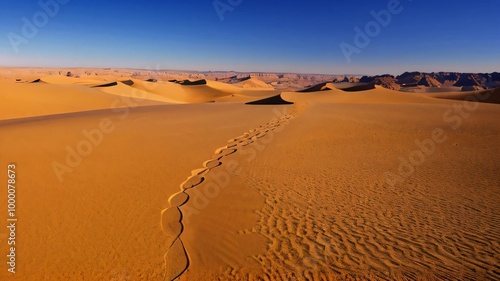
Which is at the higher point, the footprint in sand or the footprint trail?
the footprint trail

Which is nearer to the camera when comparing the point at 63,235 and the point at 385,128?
the point at 63,235

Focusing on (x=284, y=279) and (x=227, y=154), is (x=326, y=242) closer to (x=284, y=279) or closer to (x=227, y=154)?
(x=284, y=279)

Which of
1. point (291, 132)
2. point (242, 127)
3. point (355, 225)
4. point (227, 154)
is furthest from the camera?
point (242, 127)

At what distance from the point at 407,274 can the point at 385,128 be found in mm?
11484

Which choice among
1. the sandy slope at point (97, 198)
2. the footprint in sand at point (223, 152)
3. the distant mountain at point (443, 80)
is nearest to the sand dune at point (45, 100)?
the sandy slope at point (97, 198)

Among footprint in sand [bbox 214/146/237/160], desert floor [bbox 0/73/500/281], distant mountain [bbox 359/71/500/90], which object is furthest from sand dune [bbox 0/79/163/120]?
distant mountain [bbox 359/71/500/90]

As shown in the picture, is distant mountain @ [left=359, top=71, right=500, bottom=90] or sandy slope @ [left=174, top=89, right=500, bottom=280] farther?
distant mountain @ [left=359, top=71, right=500, bottom=90]

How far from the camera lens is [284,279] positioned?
13.0ft

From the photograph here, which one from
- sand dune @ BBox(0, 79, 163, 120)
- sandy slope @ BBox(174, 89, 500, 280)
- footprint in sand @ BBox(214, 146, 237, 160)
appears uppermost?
sandy slope @ BBox(174, 89, 500, 280)

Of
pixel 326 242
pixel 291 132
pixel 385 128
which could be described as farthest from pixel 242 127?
pixel 326 242

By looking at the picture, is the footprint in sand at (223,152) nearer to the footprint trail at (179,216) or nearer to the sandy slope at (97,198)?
the footprint trail at (179,216)

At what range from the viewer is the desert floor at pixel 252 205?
4.21m

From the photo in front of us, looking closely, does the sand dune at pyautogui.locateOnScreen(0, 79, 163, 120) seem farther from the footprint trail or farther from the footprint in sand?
the footprint trail

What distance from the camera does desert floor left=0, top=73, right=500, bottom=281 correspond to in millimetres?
4215
